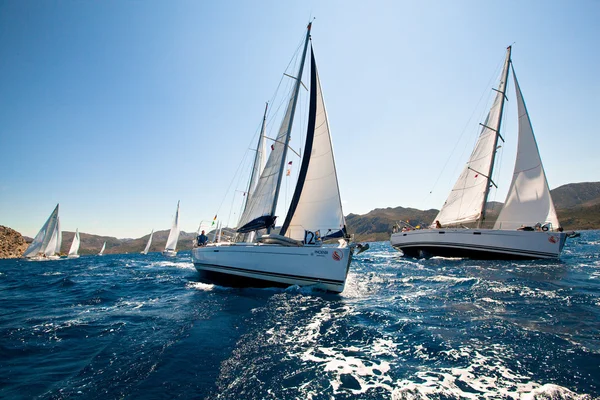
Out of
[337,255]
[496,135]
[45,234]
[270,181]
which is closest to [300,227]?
[337,255]

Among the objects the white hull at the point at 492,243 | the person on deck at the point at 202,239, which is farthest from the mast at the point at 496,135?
the person on deck at the point at 202,239

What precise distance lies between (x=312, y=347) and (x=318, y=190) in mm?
7663

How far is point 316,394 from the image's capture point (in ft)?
12.6

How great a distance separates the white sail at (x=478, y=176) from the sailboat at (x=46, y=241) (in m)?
59.3

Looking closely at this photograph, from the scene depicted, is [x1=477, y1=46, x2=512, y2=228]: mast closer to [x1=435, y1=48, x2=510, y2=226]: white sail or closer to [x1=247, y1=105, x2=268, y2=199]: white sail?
[x1=435, y1=48, x2=510, y2=226]: white sail

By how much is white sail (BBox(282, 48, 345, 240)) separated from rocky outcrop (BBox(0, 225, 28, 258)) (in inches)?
3224

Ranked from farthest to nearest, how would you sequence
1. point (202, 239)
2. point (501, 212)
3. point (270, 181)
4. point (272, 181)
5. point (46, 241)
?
point (46, 241), point (501, 212), point (202, 239), point (270, 181), point (272, 181)

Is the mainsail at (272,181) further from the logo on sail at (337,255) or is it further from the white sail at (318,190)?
the logo on sail at (337,255)

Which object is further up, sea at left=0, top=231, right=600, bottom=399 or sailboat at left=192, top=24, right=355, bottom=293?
sailboat at left=192, top=24, right=355, bottom=293

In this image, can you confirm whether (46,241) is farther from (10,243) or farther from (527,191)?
Answer: (527,191)

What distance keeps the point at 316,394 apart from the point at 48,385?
4.26 metres

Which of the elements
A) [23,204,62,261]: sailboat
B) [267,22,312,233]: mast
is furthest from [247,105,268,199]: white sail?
[23,204,62,261]: sailboat

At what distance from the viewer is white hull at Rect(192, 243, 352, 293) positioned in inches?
417

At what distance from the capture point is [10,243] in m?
64.9
